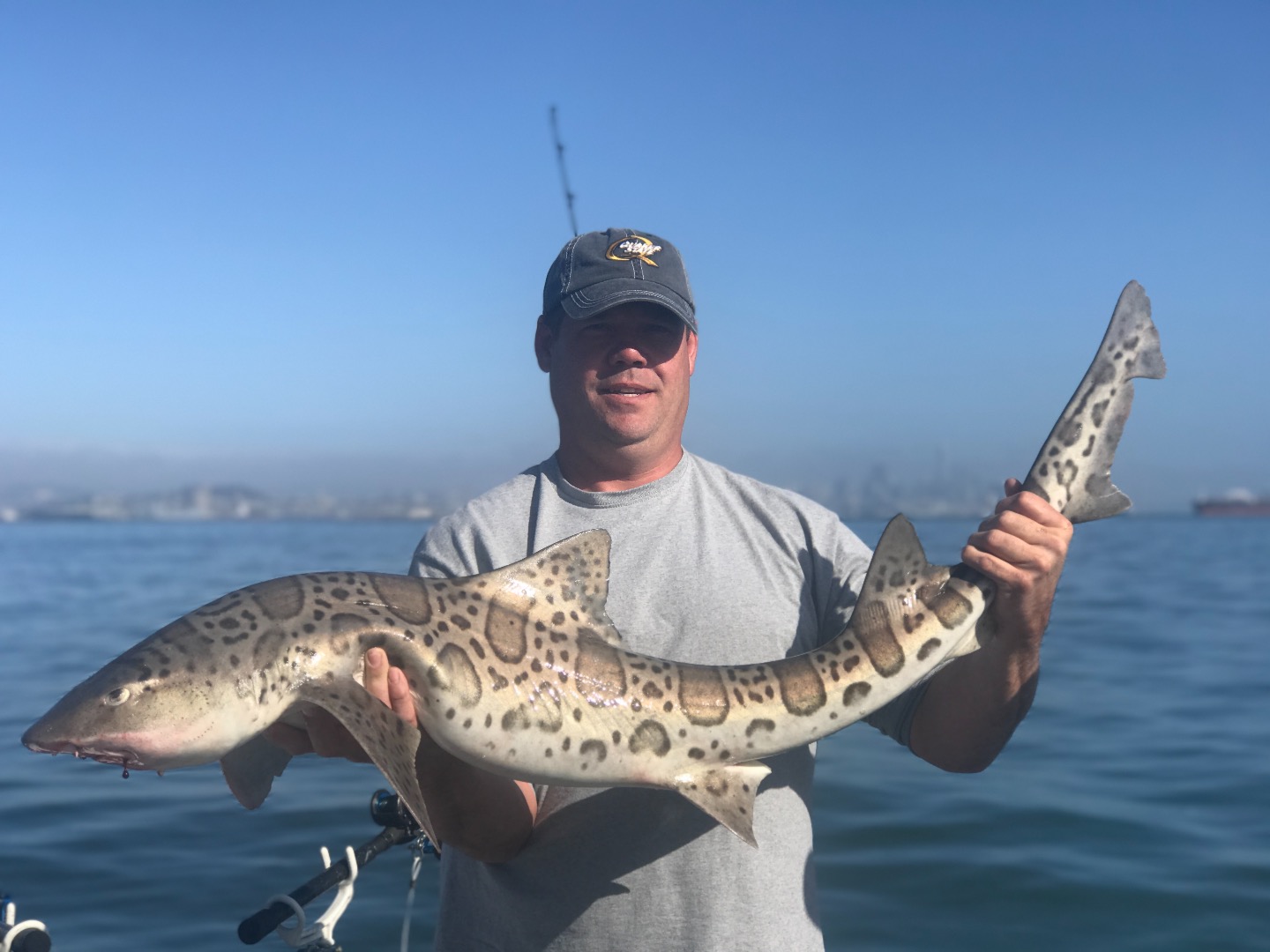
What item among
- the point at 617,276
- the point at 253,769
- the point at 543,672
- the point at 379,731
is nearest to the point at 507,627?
the point at 543,672

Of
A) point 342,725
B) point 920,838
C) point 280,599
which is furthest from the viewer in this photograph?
point 920,838

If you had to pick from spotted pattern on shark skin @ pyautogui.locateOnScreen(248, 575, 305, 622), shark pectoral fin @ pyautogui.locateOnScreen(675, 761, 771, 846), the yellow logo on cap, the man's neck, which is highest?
the yellow logo on cap

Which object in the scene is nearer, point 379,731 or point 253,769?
point 379,731

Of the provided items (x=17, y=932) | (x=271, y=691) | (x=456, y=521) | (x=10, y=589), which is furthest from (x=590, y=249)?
(x=10, y=589)

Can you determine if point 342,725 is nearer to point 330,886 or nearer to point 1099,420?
point 330,886

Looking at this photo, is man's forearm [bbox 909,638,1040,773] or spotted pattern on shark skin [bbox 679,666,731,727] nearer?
spotted pattern on shark skin [bbox 679,666,731,727]

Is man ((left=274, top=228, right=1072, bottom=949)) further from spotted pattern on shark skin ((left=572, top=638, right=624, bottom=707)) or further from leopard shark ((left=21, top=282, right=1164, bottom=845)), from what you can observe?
spotted pattern on shark skin ((left=572, top=638, right=624, bottom=707))

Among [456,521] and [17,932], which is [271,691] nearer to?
[456,521]

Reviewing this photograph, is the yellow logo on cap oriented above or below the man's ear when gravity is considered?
above

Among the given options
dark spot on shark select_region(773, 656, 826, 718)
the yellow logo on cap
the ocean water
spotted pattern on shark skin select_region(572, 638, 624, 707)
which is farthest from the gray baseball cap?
the ocean water
